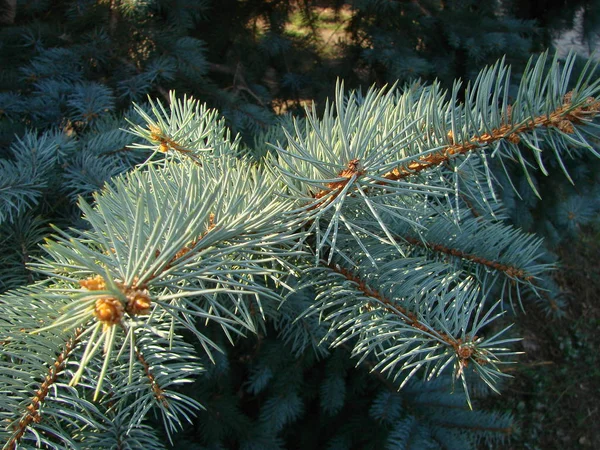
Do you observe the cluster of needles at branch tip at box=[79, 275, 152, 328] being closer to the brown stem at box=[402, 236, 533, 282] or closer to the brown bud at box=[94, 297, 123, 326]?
the brown bud at box=[94, 297, 123, 326]

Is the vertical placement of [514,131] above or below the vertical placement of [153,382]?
above

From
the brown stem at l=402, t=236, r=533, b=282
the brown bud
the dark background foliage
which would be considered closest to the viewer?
the brown bud

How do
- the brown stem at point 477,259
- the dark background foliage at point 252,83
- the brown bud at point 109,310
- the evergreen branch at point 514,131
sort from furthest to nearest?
the dark background foliage at point 252,83
the brown stem at point 477,259
the evergreen branch at point 514,131
the brown bud at point 109,310

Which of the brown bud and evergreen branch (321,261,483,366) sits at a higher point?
the brown bud

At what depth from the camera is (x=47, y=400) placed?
0.44m

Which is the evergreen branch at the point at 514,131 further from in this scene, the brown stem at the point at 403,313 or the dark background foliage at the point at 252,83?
the dark background foliage at the point at 252,83

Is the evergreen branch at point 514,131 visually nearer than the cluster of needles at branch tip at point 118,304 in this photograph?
No

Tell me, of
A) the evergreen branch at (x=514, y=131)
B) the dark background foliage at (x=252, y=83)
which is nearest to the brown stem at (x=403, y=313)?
the evergreen branch at (x=514, y=131)

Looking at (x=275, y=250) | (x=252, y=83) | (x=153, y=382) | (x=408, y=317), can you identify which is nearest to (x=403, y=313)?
(x=408, y=317)

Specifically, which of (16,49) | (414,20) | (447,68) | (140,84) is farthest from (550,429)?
(16,49)

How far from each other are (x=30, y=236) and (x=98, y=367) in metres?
0.34

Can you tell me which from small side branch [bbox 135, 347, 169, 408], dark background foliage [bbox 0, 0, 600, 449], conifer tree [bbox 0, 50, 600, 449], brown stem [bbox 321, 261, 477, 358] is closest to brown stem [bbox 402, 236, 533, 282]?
conifer tree [bbox 0, 50, 600, 449]

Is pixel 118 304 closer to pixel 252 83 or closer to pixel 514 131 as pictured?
pixel 514 131

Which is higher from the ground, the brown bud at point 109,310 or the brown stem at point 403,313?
the brown bud at point 109,310
